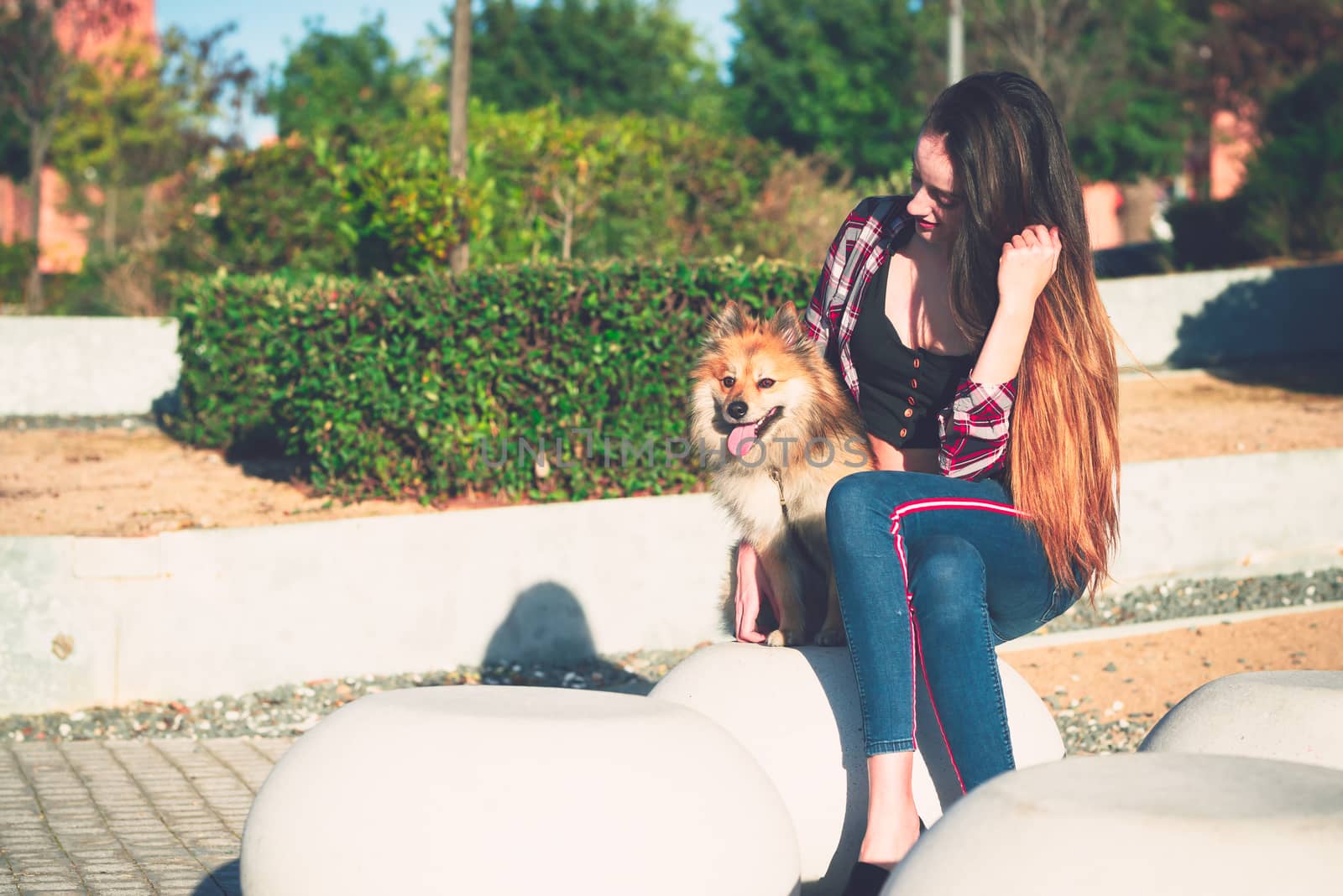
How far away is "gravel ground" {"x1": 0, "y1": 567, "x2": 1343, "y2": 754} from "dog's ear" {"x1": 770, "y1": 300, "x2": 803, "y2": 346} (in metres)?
2.03

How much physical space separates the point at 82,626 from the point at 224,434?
17.3 feet

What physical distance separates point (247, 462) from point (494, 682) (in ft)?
16.6

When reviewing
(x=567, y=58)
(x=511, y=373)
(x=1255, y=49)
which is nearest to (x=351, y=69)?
(x=567, y=58)

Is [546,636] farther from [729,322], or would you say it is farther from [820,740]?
[820,740]

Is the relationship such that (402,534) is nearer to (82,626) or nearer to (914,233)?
(82,626)

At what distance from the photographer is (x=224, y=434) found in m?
11.2

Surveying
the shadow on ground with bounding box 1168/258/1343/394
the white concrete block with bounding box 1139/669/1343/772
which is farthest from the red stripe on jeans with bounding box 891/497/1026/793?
the shadow on ground with bounding box 1168/258/1343/394

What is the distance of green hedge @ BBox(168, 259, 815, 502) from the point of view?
8477mm

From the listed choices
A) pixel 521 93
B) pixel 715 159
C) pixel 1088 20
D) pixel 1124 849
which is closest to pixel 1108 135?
pixel 1088 20

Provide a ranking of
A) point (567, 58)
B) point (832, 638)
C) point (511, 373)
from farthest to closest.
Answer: point (567, 58) < point (511, 373) < point (832, 638)

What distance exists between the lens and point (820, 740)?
11.2ft

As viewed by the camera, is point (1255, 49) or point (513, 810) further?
point (1255, 49)

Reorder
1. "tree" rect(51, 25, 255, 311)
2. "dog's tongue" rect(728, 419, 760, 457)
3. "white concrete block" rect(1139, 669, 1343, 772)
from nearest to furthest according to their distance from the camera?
1. "white concrete block" rect(1139, 669, 1343, 772)
2. "dog's tongue" rect(728, 419, 760, 457)
3. "tree" rect(51, 25, 255, 311)

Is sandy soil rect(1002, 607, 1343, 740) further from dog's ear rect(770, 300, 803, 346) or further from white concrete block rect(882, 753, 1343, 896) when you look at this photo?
white concrete block rect(882, 753, 1343, 896)
